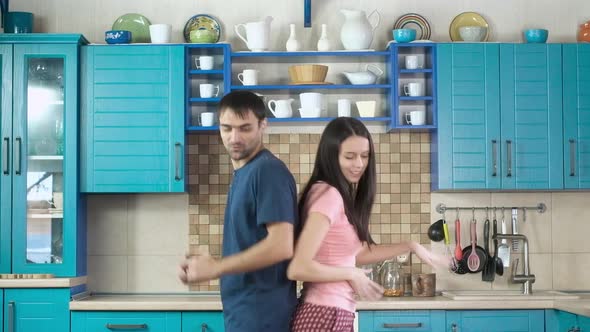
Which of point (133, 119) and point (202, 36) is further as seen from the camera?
point (202, 36)

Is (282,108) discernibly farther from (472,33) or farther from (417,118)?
(472,33)

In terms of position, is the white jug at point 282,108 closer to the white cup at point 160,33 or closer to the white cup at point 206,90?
the white cup at point 206,90

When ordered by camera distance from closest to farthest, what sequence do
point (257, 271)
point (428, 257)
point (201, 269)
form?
point (201, 269) < point (257, 271) < point (428, 257)

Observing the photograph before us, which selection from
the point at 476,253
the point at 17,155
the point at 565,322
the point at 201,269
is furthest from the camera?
the point at 476,253

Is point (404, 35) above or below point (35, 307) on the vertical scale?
above

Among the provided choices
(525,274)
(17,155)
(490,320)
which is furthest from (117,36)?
(525,274)

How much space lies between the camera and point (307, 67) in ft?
16.1

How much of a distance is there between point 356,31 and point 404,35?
10.2 inches

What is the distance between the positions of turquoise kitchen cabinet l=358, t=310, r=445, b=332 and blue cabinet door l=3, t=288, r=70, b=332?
59.0 inches

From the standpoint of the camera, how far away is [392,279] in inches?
193

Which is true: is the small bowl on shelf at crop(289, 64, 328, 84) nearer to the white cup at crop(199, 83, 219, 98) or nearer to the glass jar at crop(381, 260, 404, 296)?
the white cup at crop(199, 83, 219, 98)

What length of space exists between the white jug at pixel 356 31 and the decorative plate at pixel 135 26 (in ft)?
3.58

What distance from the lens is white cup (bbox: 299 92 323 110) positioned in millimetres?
4887

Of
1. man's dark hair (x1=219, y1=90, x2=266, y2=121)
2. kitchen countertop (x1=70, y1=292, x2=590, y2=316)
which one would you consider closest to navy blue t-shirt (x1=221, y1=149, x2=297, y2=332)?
man's dark hair (x1=219, y1=90, x2=266, y2=121)
